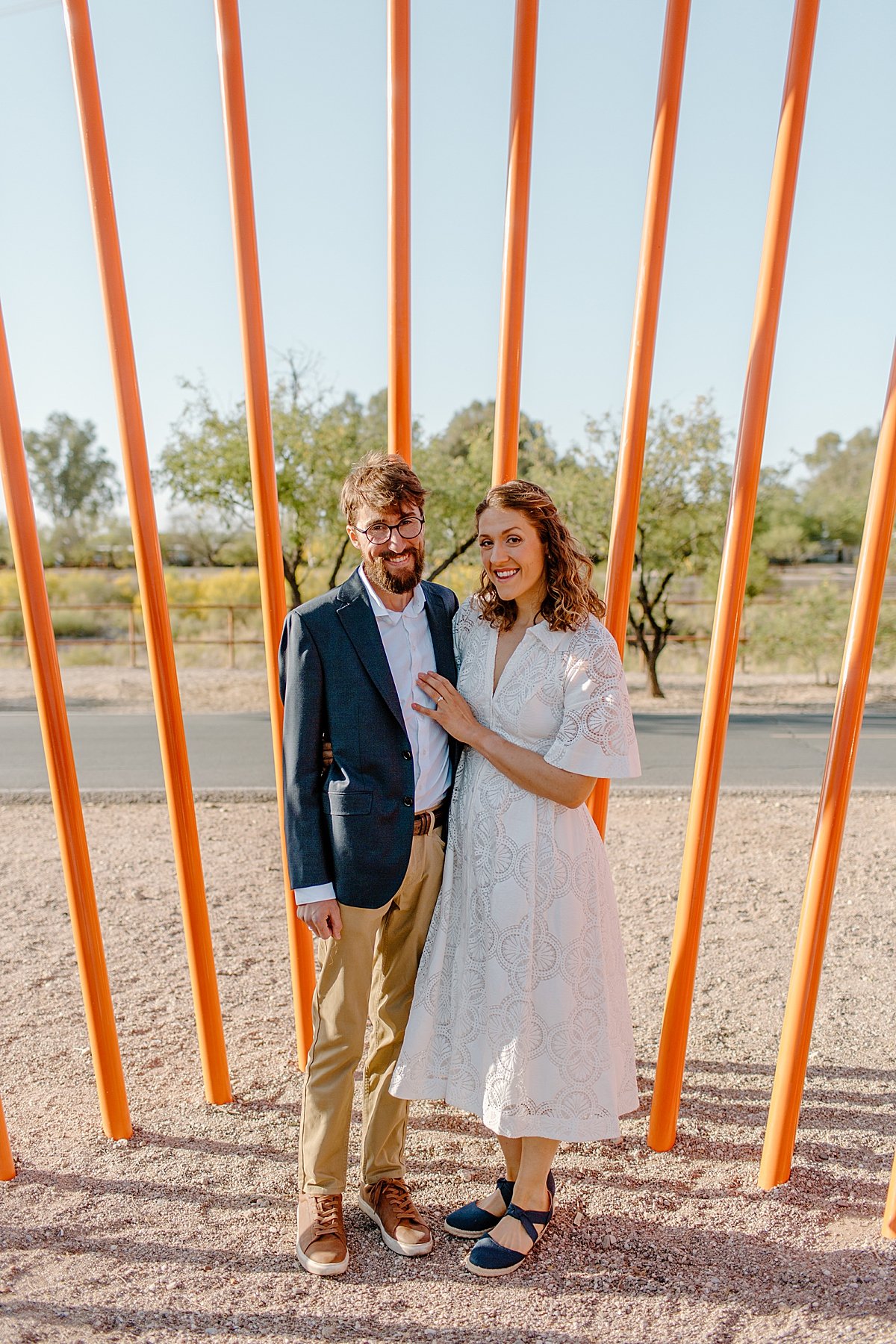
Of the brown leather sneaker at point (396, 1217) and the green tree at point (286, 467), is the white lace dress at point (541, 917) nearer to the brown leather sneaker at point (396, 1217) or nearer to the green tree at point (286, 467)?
the brown leather sneaker at point (396, 1217)

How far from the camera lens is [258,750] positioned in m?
10.9

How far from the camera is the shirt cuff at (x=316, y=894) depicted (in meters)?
2.44

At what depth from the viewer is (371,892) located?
2.44 m

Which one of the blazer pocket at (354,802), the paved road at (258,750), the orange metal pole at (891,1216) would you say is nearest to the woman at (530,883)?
the blazer pocket at (354,802)

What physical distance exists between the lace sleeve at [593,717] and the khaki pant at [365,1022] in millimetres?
471

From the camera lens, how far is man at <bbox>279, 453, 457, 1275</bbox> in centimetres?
242

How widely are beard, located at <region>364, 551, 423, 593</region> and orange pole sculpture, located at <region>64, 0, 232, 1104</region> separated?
24.8 inches

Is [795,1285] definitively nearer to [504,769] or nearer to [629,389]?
[504,769]

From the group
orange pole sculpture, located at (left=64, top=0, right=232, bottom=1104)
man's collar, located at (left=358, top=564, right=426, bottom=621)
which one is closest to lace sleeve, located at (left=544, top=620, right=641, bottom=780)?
man's collar, located at (left=358, top=564, right=426, bottom=621)

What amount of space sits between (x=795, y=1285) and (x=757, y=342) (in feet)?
7.81

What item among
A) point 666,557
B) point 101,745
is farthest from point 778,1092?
point 666,557

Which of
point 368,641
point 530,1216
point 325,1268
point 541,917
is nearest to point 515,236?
point 368,641

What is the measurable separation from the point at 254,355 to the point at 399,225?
553 millimetres

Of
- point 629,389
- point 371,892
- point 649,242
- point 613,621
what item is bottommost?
point 371,892
